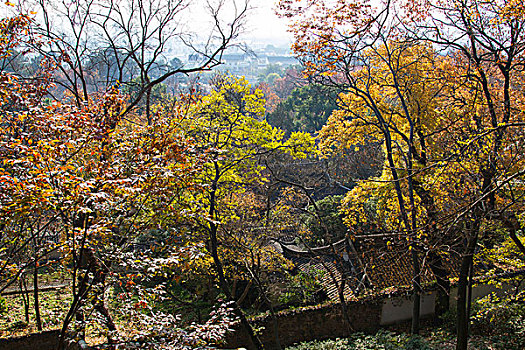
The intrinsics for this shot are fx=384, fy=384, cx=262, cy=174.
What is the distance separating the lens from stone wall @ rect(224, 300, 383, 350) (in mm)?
10969

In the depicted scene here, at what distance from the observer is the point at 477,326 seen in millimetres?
10445

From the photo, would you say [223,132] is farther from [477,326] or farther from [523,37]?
[477,326]

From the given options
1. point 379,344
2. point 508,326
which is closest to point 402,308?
point 379,344

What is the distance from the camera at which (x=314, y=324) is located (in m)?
11.5

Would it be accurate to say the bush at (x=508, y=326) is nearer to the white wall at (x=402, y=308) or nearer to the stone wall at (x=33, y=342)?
the white wall at (x=402, y=308)

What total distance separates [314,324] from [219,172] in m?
6.13

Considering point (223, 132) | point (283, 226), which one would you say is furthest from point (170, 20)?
point (283, 226)

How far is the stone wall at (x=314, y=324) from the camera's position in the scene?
11.0 metres

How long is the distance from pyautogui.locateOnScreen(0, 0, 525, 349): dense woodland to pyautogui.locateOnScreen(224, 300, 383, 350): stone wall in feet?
1.76

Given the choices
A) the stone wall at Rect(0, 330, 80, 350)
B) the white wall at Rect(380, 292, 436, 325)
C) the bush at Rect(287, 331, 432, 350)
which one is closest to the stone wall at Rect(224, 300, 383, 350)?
the white wall at Rect(380, 292, 436, 325)

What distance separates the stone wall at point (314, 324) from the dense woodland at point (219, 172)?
54cm

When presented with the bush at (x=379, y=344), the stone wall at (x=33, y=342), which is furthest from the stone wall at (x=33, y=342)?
the bush at (x=379, y=344)

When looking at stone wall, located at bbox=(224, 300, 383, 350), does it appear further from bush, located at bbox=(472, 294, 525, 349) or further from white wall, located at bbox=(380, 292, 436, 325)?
bush, located at bbox=(472, 294, 525, 349)

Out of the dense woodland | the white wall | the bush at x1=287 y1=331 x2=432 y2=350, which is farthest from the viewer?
the white wall
